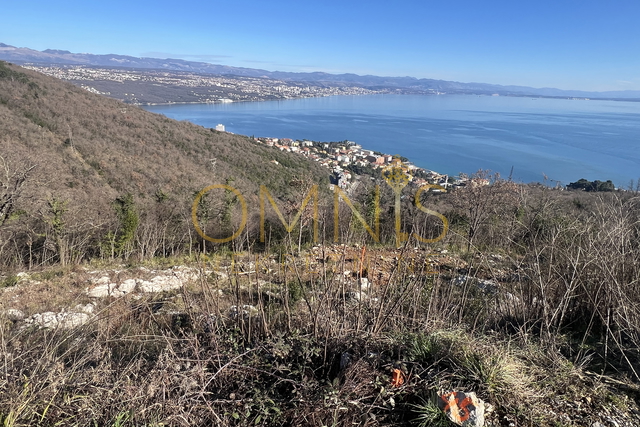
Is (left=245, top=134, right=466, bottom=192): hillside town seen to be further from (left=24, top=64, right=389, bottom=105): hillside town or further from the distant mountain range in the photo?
the distant mountain range

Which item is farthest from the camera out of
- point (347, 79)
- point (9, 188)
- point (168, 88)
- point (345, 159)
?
point (347, 79)

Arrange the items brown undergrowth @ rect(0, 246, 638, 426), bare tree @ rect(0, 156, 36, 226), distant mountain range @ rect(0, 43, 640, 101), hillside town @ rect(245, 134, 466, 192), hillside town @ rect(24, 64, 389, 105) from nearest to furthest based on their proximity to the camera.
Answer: brown undergrowth @ rect(0, 246, 638, 426)
bare tree @ rect(0, 156, 36, 226)
hillside town @ rect(245, 134, 466, 192)
hillside town @ rect(24, 64, 389, 105)
distant mountain range @ rect(0, 43, 640, 101)

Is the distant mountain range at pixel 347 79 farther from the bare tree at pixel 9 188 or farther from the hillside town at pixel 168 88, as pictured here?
the bare tree at pixel 9 188

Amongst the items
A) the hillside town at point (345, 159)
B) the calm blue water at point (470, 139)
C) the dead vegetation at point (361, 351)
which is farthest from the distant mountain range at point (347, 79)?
the dead vegetation at point (361, 351)

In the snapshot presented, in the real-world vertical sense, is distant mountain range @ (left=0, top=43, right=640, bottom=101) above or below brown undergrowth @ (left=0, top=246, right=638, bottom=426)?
above

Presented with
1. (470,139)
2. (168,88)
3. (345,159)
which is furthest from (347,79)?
(345,159)

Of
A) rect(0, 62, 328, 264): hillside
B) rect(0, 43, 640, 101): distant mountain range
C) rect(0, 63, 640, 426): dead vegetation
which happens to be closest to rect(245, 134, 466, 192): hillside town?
rect(0, 62, 328, 264): hillside

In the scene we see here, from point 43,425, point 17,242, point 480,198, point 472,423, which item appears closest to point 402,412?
point 472,423

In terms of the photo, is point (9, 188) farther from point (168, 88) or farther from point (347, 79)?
point (347, 79)

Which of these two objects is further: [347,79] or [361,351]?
[347,79]
